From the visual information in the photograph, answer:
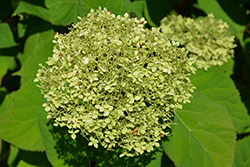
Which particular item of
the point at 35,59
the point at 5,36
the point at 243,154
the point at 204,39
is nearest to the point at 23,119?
the point at 35,59

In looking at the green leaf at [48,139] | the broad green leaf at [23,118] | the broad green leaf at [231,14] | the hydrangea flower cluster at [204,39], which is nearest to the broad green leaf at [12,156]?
the broad green leaf at [23,118]

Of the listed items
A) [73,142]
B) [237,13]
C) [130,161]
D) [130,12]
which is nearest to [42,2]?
[130,12]

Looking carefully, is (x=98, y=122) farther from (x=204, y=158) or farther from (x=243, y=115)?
(x=243, y=115)

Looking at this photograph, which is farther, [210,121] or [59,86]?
[210,121]

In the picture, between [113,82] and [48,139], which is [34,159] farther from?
[113,82]

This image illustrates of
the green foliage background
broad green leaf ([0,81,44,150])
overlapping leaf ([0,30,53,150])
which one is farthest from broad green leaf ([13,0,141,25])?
broad green leaf ([0,81,44,150])

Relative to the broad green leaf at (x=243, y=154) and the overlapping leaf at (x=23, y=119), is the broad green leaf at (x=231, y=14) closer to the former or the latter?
the broad green leaf at (x=243, y=154)

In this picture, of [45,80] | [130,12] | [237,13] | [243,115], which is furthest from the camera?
[237,13]
